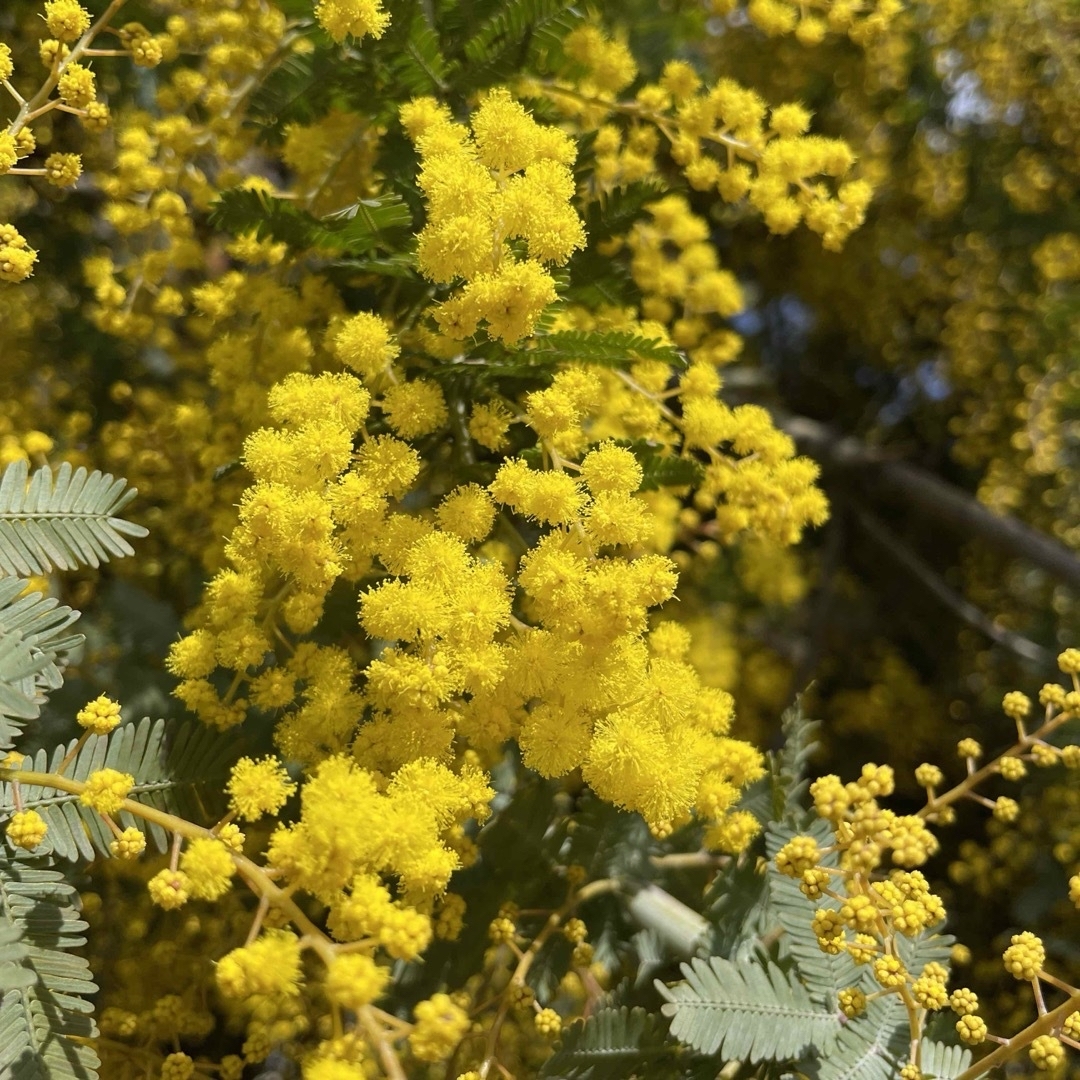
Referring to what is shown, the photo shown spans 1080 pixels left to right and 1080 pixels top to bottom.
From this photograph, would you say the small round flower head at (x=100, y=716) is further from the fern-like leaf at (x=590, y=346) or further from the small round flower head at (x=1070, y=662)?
the small round flower head at (x=1070, y=662)

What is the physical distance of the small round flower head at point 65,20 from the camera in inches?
47.7

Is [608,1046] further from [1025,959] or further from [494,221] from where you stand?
[494,221]

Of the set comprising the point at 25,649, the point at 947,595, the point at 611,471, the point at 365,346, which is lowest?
the point at 947,595

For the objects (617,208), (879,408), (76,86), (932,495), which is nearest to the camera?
(76,86)

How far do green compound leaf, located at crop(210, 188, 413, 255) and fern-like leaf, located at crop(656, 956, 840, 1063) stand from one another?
3.93 feet

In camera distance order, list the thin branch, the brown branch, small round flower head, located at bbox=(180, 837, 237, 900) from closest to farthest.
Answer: small round flower head, located at bbox=(180, 837, 237, 900) → the brown branch → the thin branch

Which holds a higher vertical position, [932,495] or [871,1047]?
[932,495]

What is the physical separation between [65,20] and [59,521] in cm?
70

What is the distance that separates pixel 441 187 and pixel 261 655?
2.37 ft

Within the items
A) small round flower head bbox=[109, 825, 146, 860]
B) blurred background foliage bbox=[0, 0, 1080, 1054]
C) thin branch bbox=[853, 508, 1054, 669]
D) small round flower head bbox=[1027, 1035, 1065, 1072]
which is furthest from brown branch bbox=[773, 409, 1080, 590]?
small round flower head bbox=[109, 825, 146, 860]

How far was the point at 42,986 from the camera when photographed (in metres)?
1.12

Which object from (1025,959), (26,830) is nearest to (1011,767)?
(1025,959)

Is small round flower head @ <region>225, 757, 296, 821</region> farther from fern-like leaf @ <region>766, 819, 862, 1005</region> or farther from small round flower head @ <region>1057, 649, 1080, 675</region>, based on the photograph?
small round flower head @ <region>1057, 649, 1080, 675</region>

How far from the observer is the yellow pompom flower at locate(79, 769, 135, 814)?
105cm
